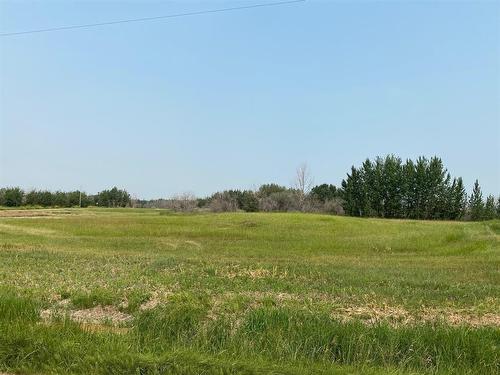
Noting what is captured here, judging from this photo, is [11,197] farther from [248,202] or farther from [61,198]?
[248,202]

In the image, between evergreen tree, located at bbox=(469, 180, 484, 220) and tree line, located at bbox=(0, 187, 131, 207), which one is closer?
evergreen tree, located at bbox=(469, 180, 484, 220)

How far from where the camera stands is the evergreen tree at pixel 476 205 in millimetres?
94812

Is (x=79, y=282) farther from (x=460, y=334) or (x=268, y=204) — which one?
(x=268, y=204)

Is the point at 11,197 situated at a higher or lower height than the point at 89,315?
higher

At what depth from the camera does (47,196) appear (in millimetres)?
120250

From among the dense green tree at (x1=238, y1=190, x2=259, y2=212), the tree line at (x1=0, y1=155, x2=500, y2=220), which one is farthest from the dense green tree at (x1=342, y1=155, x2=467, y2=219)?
the dense green tree at (x1=238, y1=190, x2=259, y2=212)

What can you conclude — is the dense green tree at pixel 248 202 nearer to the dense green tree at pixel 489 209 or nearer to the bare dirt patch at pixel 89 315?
the dense green tree at pixel 489 209

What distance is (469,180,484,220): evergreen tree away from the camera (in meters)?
94.8

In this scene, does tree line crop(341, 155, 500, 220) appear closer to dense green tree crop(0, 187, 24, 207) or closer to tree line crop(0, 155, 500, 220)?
tree line crop(0, 155, 500, 220)

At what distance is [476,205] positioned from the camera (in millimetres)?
96062

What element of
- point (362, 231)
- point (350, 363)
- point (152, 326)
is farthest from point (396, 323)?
point (362, 231)

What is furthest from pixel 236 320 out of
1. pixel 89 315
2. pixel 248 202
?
pixel 248 202

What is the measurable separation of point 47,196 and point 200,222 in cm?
8503

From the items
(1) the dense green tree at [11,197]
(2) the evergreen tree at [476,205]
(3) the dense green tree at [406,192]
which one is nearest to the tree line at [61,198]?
(1) the dense green tree at [11,197]
